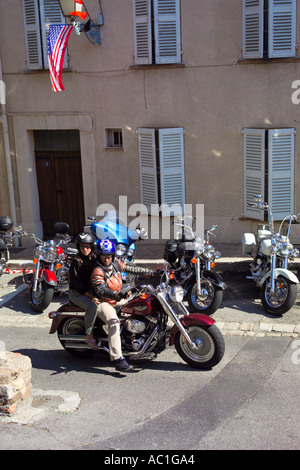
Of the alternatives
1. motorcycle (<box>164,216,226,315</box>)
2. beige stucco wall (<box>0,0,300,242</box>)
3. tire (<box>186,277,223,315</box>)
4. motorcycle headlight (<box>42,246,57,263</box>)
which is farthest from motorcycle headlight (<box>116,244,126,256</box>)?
beige stucco wall (<box>0,0,300,242</box>)

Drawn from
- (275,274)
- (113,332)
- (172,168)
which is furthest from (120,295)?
(172,168)

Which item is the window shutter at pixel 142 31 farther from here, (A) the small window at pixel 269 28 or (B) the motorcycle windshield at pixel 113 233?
(B) the motorcycle windshield at pixel 113 233

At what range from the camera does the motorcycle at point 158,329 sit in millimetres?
7227

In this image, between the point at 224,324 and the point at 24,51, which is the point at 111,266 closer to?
the point at 224,324

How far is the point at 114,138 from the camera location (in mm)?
12781

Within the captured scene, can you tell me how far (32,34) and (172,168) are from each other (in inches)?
157

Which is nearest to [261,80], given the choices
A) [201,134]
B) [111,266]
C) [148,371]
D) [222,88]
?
[222,88]

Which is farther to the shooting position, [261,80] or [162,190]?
[162,190]

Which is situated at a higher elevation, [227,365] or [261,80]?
[261,80]

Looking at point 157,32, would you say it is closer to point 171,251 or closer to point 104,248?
point 171,251

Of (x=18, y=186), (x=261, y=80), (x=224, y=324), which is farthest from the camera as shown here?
(x=18, y=186)

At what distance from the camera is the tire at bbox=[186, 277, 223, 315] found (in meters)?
9.14

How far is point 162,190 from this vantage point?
40.3ft
